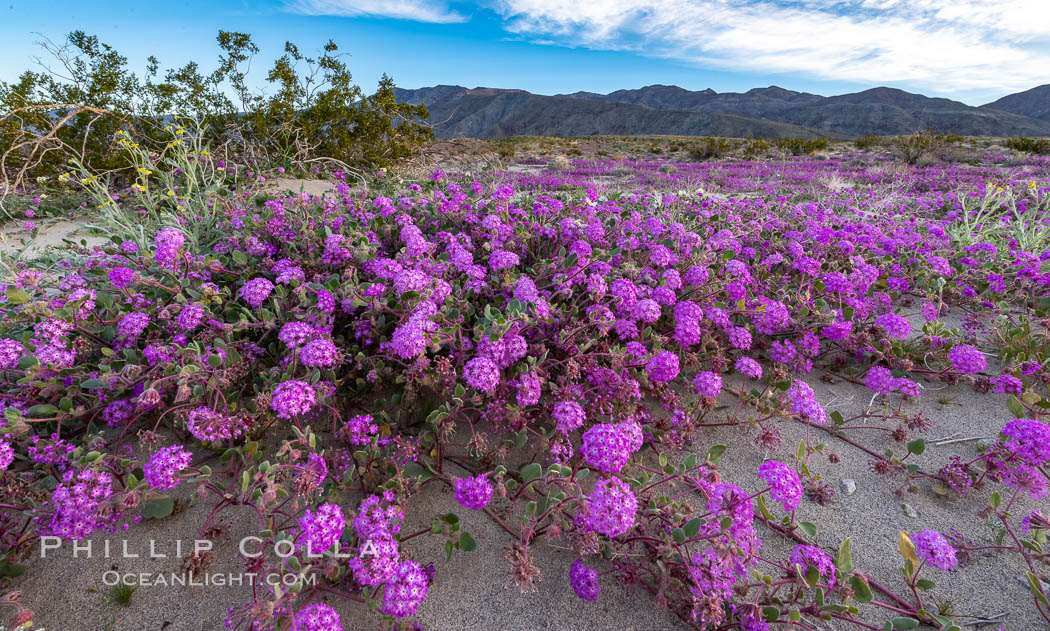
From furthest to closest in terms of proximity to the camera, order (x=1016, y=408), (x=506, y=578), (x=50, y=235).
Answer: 1. (x=50, y=235)
2. (x=1016, y=408)
3. (x=506, y=578)

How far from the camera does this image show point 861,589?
1.63 meters

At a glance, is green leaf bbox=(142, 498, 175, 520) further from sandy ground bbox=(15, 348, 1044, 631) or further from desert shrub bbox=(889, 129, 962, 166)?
desert shrub bbox=(889, 129, 962, 166)

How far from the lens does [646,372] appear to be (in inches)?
98.2

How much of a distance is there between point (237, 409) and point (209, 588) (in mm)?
795

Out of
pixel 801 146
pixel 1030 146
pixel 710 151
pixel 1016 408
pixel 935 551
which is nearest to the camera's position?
pixel 935 551

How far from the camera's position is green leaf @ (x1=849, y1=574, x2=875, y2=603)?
5.27 ft

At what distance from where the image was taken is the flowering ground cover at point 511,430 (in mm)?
1684

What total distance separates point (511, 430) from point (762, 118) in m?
162

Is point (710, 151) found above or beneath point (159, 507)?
above

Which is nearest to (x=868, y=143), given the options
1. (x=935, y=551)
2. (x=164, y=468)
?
(x=935, y=551)

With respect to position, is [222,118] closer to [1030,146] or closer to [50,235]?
[50,235]

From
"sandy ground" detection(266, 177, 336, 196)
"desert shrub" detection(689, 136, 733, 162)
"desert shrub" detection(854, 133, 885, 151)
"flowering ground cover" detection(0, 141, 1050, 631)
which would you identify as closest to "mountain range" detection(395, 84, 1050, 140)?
"desert shrub" detection(854, 133, 885, 151)

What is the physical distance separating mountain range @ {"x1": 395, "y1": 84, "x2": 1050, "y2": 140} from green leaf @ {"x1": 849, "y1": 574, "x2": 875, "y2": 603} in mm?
86960

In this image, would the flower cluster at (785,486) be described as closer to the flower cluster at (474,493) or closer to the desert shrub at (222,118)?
the flower cluster at (474,493)
